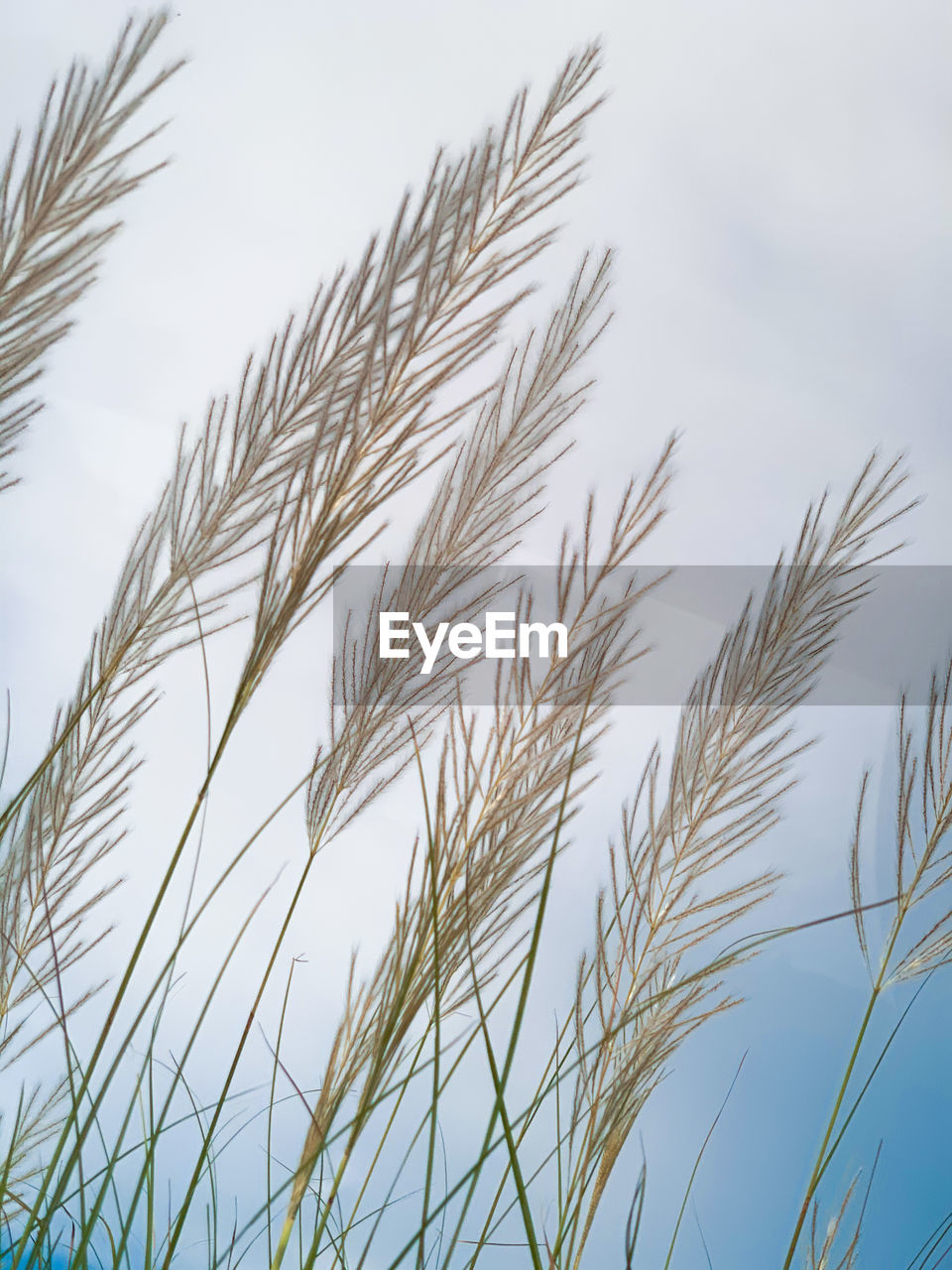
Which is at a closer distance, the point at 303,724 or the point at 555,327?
the point at 555,327

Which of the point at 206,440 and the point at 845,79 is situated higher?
the point at 845,79

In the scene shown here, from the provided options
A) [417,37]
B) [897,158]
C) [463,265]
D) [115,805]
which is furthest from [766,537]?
[463,265]

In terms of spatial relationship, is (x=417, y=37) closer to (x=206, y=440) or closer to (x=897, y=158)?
(x=897, y=158)

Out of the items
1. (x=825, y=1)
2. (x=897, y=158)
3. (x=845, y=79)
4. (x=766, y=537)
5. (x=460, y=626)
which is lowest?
(x=460, y=626)

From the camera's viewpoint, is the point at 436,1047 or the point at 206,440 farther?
the point at 206,440

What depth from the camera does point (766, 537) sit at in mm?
3373

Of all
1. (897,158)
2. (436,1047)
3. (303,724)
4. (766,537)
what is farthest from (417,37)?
(436,1047)

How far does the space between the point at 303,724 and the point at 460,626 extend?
2.73 m

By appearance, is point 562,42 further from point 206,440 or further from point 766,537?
point 206,440

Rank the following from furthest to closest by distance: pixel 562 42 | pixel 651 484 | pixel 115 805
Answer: pixel 562 42 < pixel 115 805 < pixel 651 484

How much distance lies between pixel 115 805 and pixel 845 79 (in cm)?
355

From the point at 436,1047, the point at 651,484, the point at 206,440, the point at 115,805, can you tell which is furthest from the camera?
the point at 115,805
